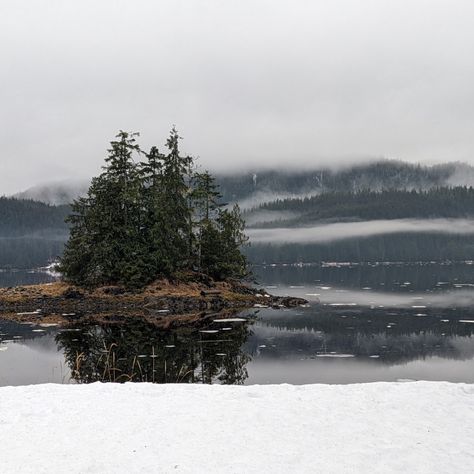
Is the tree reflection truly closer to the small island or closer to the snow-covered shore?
the snow-covered shore

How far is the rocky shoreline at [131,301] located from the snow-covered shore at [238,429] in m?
28.5

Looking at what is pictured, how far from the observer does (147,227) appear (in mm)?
57500

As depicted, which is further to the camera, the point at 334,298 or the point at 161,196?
the point at 334,298

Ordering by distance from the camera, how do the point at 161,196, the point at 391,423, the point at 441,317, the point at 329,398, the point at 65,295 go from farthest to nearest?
the point at 161,196, the point at 65,295, the point at 441,317, the point at 329,398, the point at 391,423

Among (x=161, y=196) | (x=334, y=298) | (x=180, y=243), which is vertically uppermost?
(x=161, y=196)

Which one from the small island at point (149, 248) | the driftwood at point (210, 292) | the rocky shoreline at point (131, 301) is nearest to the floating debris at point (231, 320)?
the rocky shoreline at point (131, 301)

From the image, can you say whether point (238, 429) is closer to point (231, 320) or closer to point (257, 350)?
point (257, 350)

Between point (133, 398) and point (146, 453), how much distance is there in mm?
→ 3938

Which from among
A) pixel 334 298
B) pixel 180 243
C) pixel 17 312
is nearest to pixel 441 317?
pixel 334 298

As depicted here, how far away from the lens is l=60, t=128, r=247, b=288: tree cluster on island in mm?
54812

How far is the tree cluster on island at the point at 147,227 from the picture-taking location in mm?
54812

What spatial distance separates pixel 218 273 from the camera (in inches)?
2402

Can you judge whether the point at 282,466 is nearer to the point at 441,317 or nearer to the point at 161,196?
the point at 441,317

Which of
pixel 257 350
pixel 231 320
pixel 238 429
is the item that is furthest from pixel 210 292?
pixel 238 429
